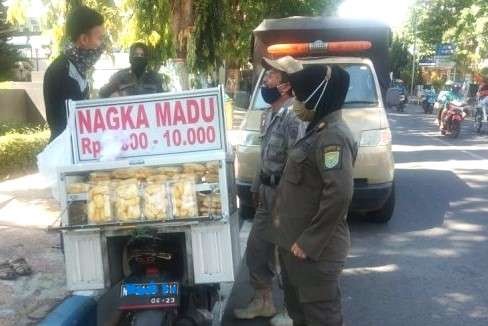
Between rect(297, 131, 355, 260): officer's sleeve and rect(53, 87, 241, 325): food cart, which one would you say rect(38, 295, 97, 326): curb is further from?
rect(297, 131, 355, 260): officer's sleeve

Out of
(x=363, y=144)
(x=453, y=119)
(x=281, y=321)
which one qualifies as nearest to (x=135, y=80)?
(x=281, y=321)

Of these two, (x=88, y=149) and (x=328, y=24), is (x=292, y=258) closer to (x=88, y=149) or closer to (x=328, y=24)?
(x=88, y=149)

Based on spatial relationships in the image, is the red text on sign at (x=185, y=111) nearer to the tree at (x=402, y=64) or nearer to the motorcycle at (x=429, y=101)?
the motorcycle at (x=429, y=101)

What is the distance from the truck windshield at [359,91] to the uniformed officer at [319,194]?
4.38 metres

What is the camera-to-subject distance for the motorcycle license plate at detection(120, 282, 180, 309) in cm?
344

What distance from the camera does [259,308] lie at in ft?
15.1

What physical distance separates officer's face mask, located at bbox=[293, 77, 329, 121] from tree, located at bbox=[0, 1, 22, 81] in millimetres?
20924

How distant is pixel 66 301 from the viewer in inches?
175

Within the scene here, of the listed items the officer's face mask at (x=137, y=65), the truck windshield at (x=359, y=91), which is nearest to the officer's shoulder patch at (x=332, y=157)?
the officer's face mask at (x=137, y=65)

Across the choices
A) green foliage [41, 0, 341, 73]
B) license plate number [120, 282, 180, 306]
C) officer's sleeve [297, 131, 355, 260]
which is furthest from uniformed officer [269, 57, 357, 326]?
green foliage [41, 0, 341, 73]

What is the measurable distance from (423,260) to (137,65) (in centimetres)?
322

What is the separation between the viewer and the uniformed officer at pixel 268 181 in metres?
4.35

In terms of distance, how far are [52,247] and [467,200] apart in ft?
18.5

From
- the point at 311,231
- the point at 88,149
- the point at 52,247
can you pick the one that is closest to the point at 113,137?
the point at 88,149
